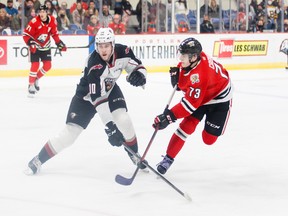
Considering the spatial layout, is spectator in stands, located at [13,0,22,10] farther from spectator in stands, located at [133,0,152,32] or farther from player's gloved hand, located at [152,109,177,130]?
player's gloved hand, located at [152,109,177,130]

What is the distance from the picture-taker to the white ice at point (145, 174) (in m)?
3.29

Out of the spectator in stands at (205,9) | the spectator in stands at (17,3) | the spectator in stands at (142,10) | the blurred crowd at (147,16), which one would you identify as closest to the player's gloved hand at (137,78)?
the blurred crowd at (147,16)

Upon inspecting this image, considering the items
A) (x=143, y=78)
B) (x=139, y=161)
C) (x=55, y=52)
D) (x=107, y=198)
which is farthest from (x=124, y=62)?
(x=55, y=52)

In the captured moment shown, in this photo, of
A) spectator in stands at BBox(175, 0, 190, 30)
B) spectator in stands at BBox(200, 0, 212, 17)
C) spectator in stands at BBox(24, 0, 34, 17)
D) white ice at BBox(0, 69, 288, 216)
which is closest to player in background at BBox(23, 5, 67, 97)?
white ice at BBox(0, 69, 288, 216)

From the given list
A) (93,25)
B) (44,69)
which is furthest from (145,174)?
(93,25)

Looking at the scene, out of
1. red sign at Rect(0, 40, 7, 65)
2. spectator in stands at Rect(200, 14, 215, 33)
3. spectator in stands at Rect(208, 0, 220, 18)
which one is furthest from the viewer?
spectator in stands at Rect(208, 0, 220, 18)

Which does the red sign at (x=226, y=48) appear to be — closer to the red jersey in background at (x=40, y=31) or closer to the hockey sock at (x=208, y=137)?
the red jersey in background at (x=40, y=31)

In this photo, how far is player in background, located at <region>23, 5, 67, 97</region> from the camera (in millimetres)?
8211

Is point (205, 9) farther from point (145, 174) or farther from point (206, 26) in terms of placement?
point (145, 174)

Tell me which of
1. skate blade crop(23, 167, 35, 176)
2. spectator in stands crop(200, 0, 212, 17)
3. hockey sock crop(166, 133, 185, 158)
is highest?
spectator in stands crop(200, 0, 212, 17)

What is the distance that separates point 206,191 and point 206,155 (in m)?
1.06

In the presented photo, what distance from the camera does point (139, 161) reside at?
12.6 ft

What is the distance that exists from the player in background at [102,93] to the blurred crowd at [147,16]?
6570 mm

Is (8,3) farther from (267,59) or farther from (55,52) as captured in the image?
(267,59)
